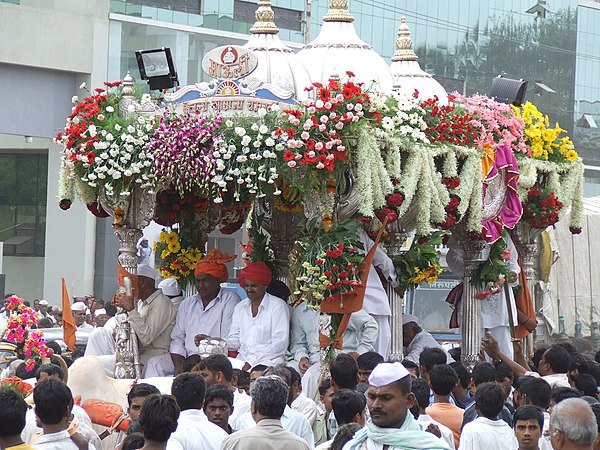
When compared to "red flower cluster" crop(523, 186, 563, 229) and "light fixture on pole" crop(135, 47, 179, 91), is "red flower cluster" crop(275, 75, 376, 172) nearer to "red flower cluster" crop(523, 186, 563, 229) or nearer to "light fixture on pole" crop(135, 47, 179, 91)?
"light fixture on pole" crop(135, 47, 179, 91)

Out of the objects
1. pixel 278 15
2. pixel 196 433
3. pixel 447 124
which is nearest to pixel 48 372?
pixel 196 433

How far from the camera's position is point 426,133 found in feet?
49.3

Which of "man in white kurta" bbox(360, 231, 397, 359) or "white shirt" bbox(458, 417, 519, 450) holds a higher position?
"man in white kurta" bbox(360, 231, 397, 359)

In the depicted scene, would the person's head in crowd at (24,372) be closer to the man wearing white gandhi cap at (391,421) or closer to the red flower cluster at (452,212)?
the man wearing white gandhi cap at (391,421)

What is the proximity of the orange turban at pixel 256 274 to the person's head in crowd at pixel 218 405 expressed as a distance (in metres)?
5.76

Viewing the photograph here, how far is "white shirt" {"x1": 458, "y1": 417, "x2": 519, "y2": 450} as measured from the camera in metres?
9.55

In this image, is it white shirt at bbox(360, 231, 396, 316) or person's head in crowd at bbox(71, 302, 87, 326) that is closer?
white shirt at bbox(360, 231, 396, 316)

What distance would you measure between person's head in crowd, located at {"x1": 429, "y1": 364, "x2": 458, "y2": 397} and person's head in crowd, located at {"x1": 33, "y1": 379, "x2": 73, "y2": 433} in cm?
362

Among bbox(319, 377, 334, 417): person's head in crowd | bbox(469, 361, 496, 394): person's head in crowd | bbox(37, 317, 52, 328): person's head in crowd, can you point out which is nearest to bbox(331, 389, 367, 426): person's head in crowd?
bbox(319, 377, 334, 417): person's head in crowd

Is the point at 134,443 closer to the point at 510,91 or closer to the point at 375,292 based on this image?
the point at 375,292

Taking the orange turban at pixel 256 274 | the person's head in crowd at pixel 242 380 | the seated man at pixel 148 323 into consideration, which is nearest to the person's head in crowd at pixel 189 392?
the person's head in crowd at pixel 242 380

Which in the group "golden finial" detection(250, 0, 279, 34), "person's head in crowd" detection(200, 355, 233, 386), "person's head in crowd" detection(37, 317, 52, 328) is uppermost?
"golden finial" detection(250, 0, 279, 34)

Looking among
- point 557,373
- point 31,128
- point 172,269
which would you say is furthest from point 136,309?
point 31,128

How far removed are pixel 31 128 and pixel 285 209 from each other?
14165 millimetres
